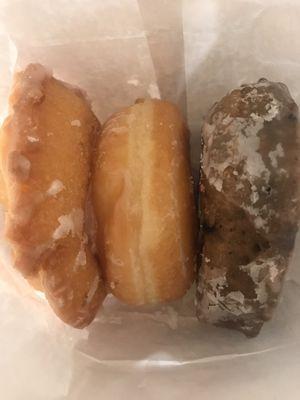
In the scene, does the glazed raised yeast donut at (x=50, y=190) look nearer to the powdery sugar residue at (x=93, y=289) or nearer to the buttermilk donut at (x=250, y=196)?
the powdery sugar residue at (x=93, y=289)

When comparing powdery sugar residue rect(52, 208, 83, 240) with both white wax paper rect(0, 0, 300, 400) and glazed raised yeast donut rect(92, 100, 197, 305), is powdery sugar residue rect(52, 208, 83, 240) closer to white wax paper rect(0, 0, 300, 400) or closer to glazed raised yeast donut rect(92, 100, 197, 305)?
glazed raised yeast donut rect(92, 100, 197, 305)

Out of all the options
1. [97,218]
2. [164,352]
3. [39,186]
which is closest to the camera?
[39,186]

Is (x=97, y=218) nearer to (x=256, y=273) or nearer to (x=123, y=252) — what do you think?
(x=123, y=252)

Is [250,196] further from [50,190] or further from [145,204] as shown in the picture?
[50,190]

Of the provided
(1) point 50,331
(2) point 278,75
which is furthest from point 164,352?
(2) point 278,75

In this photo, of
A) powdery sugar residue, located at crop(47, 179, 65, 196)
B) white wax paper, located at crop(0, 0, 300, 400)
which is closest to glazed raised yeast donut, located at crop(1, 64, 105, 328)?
powdery sugar residue, located at crop(47, 179, 65, 196)
